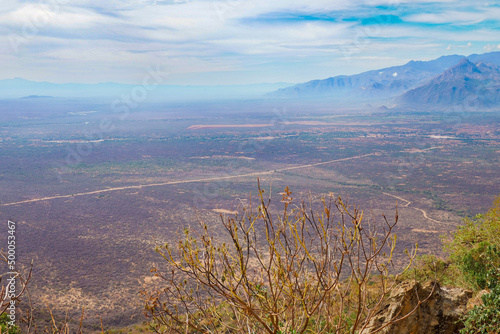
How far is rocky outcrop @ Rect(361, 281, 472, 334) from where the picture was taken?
20.5ft

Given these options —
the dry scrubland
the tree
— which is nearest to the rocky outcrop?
the tree

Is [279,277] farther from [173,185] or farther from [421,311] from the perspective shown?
[173,185]

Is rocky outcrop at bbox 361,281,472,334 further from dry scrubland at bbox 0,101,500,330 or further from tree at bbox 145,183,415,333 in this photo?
dry scrubland at bbox 0,101,500,330

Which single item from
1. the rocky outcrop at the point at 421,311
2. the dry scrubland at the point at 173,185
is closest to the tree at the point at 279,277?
the dry scrubland at the point at 173,185

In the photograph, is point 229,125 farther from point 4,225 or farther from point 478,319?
point 478,319

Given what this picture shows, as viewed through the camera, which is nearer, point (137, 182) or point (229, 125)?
point (137, 182)

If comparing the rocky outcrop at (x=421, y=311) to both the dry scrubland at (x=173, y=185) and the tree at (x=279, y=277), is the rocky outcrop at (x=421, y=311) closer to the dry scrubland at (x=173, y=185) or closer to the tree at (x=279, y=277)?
the tree at (x=279, y=277)

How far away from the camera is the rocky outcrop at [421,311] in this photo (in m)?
6.23

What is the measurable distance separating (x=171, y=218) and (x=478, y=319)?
42.4 meters

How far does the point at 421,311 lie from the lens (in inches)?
253

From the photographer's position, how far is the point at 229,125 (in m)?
160

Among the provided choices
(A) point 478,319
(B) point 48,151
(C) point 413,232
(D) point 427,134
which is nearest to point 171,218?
(C) point 413,232

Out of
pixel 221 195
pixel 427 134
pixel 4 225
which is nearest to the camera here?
pixel 4 225

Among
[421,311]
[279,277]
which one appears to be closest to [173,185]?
[421,311]
